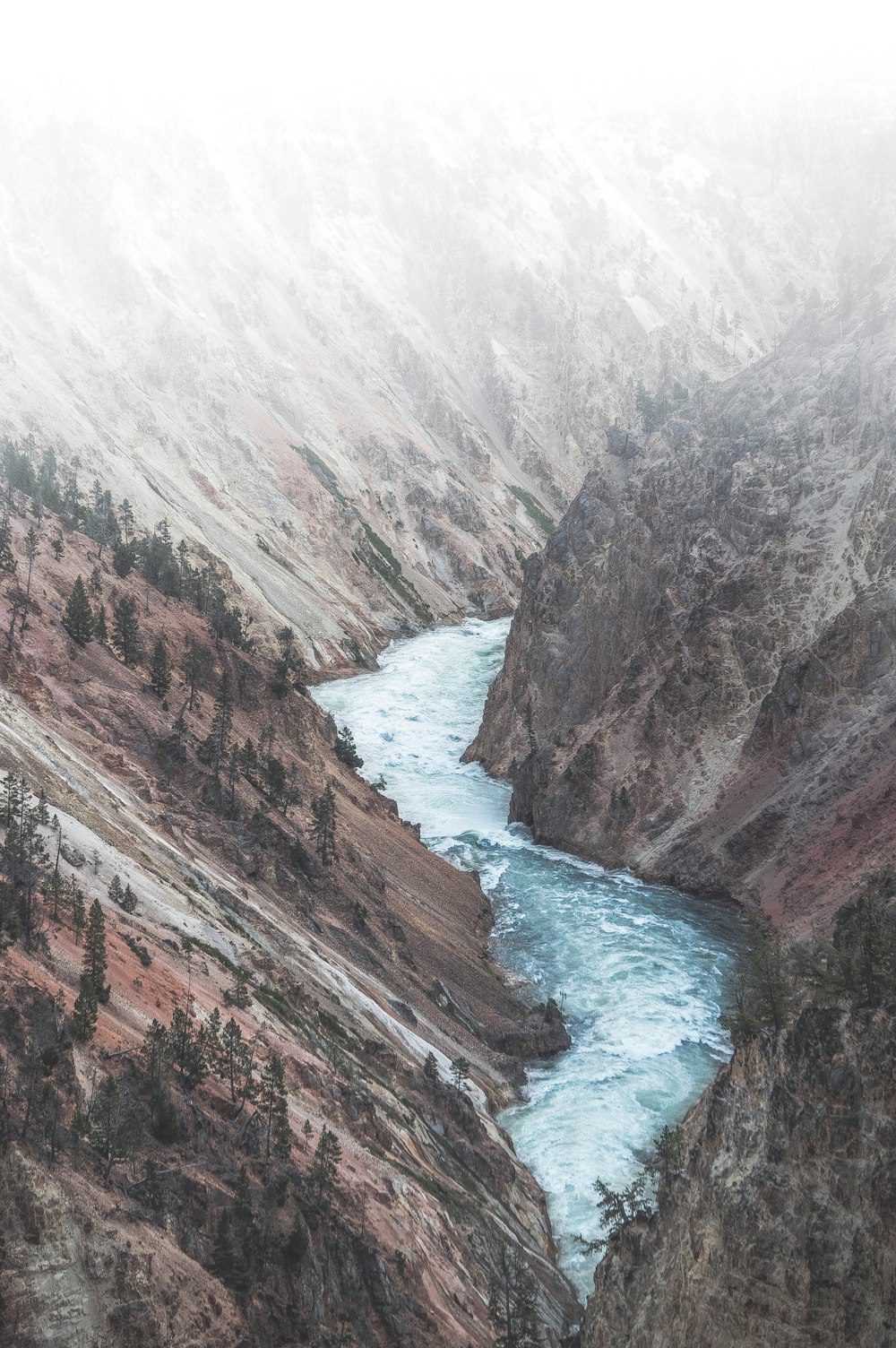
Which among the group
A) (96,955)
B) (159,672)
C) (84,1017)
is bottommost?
(159,672)

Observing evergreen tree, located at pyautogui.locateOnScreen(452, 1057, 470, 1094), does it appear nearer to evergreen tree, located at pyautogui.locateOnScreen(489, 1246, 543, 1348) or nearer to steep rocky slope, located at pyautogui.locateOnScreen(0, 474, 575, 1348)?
steep rocky slope, located at pyautogui.locateOnScreen(0, 474, 575, 1348)

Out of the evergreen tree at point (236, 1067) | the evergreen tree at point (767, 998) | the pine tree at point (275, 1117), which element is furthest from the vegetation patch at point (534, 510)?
the pine tree at point (275, 1117)

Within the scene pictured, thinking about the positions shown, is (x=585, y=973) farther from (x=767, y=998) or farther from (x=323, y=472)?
(x=323, y=472)

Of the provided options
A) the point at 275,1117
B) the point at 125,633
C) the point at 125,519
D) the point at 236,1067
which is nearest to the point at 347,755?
the point at 125,633

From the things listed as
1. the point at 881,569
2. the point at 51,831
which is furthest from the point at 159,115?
the point at 51,831

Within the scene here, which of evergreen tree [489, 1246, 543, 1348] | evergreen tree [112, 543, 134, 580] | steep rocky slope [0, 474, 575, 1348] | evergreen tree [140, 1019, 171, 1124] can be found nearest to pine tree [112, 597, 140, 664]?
steep rocky slope [0, 474, 575, 1348]

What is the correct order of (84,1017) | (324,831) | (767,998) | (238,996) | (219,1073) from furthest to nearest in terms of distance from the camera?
(324,831) < (238,996) < (219,1073) < (767,998) < (84,1017)

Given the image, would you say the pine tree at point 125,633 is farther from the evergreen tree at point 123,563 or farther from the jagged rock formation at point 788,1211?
the jagged rock formation at point 788,1211
